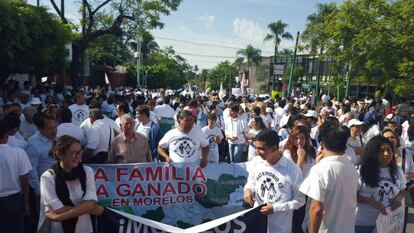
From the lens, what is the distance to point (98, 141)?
20.3 feet

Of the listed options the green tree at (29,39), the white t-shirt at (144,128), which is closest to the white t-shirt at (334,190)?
the white t-shirt at (144,128)

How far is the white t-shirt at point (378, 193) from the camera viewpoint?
401 cm

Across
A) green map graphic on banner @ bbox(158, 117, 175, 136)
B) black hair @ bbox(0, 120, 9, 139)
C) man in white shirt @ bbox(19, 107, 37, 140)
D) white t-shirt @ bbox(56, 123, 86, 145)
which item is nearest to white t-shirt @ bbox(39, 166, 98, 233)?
black hair @ bbox(0, 120, 9, 139)

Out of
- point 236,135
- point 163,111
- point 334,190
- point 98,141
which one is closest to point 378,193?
point 334,190

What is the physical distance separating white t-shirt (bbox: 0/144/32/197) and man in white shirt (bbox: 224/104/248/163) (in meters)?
5.32

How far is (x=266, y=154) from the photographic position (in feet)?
12.7

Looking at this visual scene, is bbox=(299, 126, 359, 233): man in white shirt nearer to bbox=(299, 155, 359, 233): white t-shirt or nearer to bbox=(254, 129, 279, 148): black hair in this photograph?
bbox=(299, 155, 359, 233): white t-shirt

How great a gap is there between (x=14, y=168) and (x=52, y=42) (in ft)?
45.1

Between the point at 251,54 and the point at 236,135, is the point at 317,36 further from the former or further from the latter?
the point at 251,54

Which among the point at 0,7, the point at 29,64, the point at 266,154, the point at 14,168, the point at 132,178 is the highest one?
the point at 0,7

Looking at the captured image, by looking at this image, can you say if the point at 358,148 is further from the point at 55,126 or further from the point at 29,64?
the point at 29,64

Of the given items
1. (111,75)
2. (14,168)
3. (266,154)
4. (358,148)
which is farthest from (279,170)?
(111,75)

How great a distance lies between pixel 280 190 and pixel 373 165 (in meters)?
0.96

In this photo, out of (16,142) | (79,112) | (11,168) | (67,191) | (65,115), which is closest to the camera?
(67,191)
